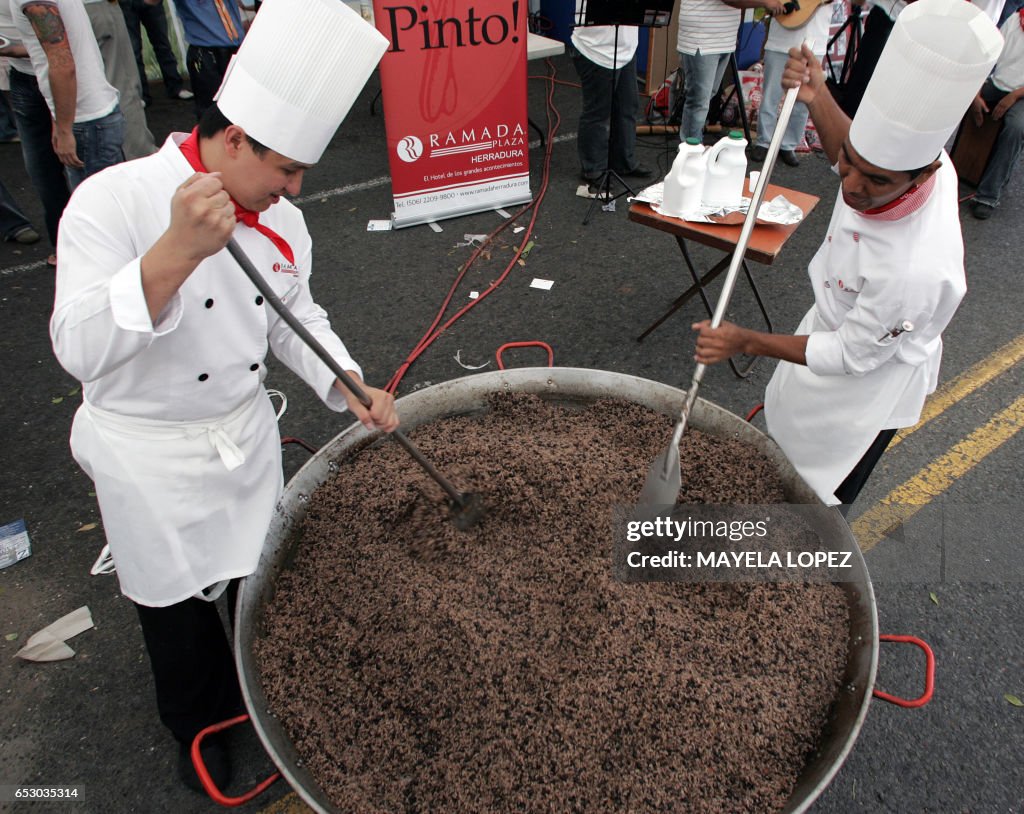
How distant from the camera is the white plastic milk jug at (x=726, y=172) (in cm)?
295

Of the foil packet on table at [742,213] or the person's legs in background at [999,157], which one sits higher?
the foil packet on table at [742,213]

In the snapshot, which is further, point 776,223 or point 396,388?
point 396,388

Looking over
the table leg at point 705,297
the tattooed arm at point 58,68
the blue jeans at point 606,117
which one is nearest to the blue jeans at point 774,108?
the blue jeans at point 606,117

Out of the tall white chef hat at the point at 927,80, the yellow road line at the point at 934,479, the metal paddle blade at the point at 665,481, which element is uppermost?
the tall white chef hat at the point at 927,80

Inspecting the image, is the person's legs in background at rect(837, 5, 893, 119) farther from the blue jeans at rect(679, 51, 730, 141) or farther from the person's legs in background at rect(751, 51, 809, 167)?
the blue jeans at rect(679, 51, 730, 141)

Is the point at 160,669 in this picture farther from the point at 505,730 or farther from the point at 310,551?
the point at 505,730

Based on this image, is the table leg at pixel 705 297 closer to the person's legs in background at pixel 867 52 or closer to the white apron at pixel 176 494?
the white apron at pixel 176 494

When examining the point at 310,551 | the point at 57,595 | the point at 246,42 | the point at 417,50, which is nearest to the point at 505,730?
the point at 310,551

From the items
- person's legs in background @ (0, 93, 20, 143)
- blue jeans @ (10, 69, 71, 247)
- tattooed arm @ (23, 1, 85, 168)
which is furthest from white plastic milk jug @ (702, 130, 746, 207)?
person's legs in background @ (0, 93, 20, 143)

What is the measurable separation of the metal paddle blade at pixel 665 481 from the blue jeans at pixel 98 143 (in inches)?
133

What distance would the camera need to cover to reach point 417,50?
405cm

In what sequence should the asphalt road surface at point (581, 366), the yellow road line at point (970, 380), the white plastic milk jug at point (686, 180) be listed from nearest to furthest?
the asphalt road surface at point (581, 366) < the white plastic milk jug at point (686, 180) < the yellow road line at point (970, 380)

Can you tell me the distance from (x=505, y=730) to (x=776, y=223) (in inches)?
91.2

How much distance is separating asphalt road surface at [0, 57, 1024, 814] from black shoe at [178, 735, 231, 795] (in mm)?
55
